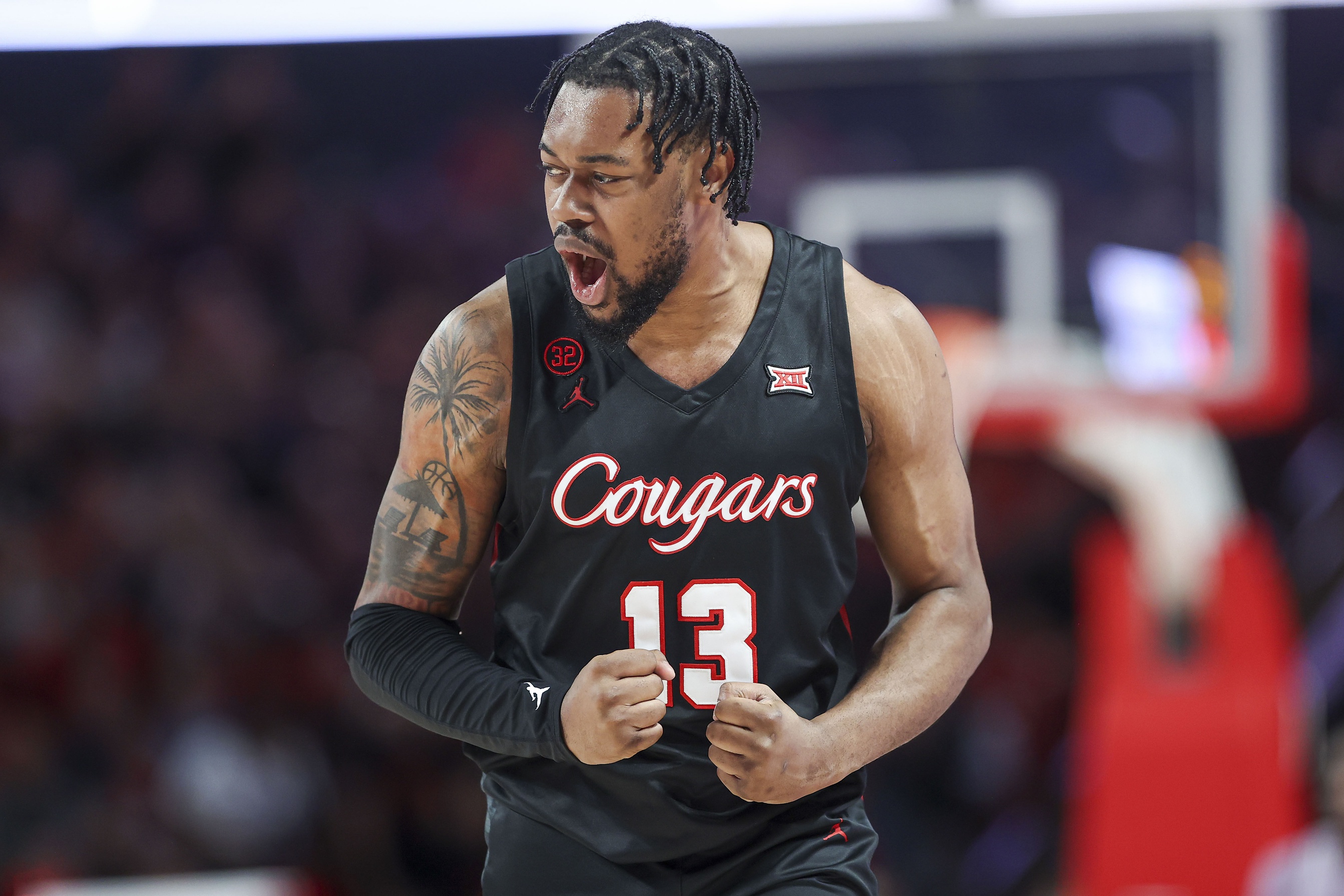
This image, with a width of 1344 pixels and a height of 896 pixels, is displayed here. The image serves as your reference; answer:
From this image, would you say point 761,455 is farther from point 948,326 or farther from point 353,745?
point 353,745

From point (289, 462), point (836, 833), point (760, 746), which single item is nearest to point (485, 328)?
point (760, 746)

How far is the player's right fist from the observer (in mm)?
1837

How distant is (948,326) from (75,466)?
4.36 metres

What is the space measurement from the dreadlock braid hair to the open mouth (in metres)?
0.17

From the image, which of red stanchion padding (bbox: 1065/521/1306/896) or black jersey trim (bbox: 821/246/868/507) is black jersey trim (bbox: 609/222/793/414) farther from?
red stanchion padding (bbox: 1065/521/1306/896)

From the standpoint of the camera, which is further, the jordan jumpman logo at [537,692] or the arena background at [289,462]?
the arena background at [289,462]

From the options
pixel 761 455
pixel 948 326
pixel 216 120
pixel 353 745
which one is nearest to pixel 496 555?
pixel 761 455

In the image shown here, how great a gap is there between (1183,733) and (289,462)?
14.5ft

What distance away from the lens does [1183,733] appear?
589 cm

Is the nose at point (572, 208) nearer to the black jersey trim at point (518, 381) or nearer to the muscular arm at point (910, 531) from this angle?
the black jersey trim at point (518, 381)

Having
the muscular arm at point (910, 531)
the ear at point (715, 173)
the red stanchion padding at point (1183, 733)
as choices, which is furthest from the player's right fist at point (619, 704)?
the red stanchion padding at point (1183, 733)

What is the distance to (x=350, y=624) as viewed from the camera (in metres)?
2.18

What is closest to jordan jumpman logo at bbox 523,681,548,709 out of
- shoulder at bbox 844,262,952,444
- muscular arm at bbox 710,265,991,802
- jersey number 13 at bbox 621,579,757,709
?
jersey number 13 at bbox 621,579,757,709

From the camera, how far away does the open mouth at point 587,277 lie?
6.89 feet
